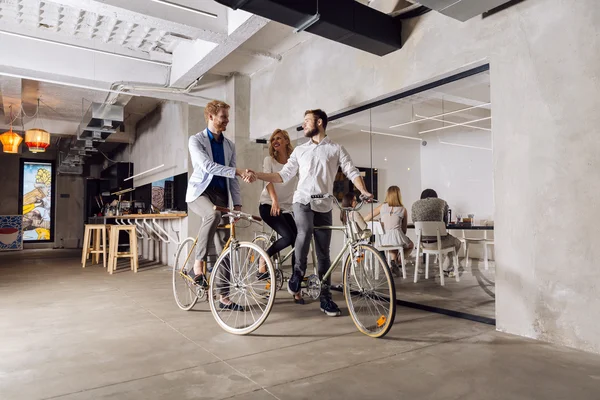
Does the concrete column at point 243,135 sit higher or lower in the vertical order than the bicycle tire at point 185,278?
higher

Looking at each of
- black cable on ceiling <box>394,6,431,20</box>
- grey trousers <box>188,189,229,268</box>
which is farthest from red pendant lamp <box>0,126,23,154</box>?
black cable on ceiling <box>394,6,431,20</box>

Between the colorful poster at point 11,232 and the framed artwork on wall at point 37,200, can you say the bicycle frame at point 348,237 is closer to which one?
the colorful poster at point 11,232

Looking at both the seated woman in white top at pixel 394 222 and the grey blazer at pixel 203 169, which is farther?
the seated woman in white top at pixel 394 222

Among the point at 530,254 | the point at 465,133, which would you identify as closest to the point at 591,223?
the point at 530,254

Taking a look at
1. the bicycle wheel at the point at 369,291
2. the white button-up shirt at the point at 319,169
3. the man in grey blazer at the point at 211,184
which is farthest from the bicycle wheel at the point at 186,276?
the bicycle wheel at the point at 369,291

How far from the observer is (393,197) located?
3.80m

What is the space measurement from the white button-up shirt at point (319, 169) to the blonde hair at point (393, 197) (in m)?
0.82

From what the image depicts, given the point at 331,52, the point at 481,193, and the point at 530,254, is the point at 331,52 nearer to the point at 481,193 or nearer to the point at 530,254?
the point at 481,193

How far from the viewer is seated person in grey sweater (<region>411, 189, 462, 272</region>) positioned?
340 cm

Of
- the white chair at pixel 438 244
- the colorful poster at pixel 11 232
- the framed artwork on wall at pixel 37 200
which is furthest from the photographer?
the framed artwork on wall at pixel 37 200

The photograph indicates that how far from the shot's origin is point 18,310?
11.5 feet

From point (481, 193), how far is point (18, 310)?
150 inches

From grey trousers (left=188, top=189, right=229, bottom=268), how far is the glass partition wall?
866 mm

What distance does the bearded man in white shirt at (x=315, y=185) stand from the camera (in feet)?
9.79
